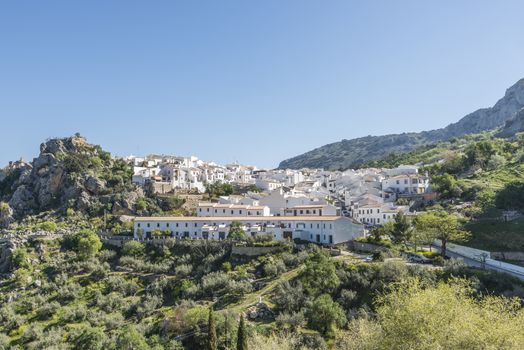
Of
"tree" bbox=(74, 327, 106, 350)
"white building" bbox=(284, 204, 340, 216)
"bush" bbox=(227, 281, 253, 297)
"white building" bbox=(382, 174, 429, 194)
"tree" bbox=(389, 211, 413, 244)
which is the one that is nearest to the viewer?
"tree" bbox=(74, 327, 106, 350)

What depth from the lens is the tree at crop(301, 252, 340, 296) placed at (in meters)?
42.8

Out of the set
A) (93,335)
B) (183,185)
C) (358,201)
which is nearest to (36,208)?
(183,185)

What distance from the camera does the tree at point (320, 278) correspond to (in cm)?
4284

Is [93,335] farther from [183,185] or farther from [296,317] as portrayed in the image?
[183,185]

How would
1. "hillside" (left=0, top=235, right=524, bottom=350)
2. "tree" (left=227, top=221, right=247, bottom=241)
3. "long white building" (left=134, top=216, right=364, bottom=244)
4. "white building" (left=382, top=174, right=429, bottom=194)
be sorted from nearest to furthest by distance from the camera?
"hillside" (left=0, top=235, right=524, bottom=350)
"long white building" (left=134, top=216, right=364, bottom=244)
"tree" (left=227, top=221, right=247, bottom=241)
"white building" (left=382, top=174, right=429, bottom=194)

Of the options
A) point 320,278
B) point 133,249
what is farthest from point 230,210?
point 320,278

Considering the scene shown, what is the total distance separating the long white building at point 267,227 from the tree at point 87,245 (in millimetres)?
6372

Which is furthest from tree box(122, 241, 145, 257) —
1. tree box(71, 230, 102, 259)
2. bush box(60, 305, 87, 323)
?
bush box(60, 305, 87, 323)

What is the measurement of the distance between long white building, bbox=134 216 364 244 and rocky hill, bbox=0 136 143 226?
1504 centimetres

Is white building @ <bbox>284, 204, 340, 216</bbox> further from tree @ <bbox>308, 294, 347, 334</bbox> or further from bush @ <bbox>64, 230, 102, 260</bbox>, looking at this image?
bush @ <bbox>64, 230, 102, 260</bbox>

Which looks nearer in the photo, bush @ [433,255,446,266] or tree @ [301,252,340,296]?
tree @ [301,252,340,296]

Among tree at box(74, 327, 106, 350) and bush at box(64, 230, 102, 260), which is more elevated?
bush at box(64, 230, 102, 260)

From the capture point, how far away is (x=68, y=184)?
86.1m

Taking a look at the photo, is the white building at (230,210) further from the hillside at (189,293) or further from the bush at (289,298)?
the bush at (289,298)
